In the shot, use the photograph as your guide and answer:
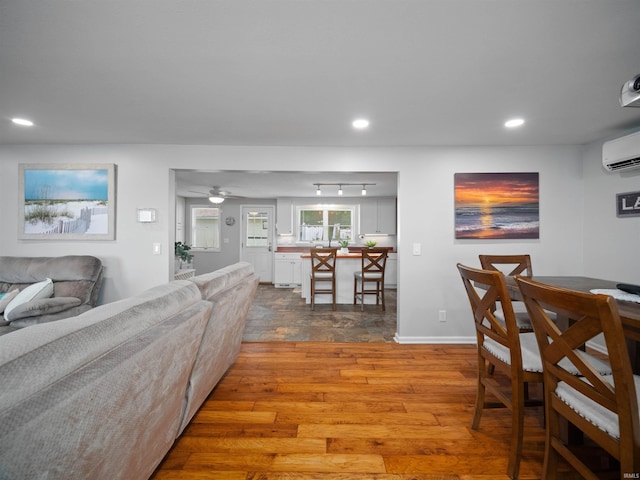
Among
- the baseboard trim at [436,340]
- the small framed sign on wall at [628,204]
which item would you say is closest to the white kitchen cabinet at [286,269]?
the baseboard trim at [436,340]

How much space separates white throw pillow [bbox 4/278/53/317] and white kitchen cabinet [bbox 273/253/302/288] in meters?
4.49

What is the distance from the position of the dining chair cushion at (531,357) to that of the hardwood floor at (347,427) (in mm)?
544

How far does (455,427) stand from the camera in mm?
1822

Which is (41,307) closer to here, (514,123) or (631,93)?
(631,93)

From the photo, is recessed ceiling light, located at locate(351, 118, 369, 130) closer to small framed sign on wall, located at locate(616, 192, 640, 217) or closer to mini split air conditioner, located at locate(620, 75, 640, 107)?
mini split air conditioner, located at locate(620, 75, 640, 107)

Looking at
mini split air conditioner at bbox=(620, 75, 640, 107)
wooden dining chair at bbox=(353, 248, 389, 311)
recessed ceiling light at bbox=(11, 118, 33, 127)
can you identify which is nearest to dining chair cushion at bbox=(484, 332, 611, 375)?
mini split air conditioner at bbox=(620, 75, 640, 107)

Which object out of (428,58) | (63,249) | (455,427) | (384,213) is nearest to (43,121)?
(63,249)

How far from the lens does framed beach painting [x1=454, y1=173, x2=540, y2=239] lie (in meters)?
3.30

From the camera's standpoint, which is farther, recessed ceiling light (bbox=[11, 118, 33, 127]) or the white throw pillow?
recessed ceiling light (bbox=[11, 118, 33, 127])

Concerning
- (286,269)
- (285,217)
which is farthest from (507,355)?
(285,217)

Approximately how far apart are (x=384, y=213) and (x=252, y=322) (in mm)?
4455

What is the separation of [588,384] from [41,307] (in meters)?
3.58

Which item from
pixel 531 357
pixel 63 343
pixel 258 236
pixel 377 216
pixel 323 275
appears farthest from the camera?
pixel 258 236

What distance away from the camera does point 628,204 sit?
281 centimetres
